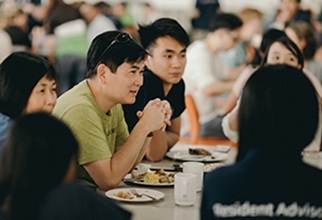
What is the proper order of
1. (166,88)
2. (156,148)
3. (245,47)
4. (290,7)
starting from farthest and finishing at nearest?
(245,47) → (290,7) → (166,88) → (156,148)

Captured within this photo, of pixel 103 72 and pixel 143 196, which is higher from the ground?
pixel 103 72

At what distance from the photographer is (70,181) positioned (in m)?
1.51

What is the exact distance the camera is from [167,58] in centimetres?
339

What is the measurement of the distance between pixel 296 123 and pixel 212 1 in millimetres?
8733

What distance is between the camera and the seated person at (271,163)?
5.33ft

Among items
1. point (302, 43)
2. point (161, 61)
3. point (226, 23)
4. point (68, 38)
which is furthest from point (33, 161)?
point (68, 38)

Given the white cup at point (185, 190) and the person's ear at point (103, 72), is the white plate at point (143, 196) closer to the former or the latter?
the white cup at point (185, 190)

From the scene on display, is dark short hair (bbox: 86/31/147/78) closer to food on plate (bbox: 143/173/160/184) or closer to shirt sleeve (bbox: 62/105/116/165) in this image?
shirt sleeve (bbox: 62/105/116/165)

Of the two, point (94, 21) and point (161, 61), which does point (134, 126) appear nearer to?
point (161, 61)

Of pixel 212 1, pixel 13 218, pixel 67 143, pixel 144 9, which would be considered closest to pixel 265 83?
pixel 67 143

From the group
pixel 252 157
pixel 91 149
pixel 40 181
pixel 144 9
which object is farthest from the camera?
pixel 144 9

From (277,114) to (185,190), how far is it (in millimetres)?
699

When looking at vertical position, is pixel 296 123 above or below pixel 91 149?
above

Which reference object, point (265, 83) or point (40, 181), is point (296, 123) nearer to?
point (265, 83)
